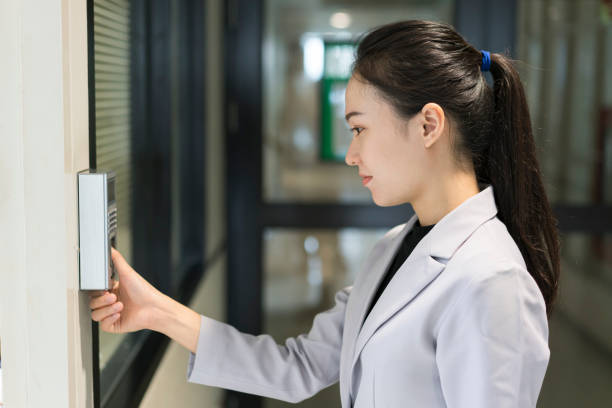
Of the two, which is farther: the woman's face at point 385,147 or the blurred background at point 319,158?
the blurred background at point 319,158

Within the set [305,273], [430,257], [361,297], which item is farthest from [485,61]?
[305,273]

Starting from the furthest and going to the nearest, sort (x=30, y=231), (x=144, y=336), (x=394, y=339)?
(x=144, y=336) < (x=394, y=339) < (x=30, y=231)

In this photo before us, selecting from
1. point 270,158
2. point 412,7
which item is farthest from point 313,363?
point 412,7

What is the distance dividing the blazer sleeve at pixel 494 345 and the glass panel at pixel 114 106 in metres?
0.70

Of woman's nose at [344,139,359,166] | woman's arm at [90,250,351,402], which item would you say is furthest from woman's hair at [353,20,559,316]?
woman's arm at [90,250,351,402]

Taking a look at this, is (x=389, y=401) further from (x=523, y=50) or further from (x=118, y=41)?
(x=523, y=50)

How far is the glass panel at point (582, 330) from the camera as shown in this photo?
268 centimetres

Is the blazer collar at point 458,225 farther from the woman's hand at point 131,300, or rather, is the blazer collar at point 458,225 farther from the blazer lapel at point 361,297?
the woman's hand at point 131,300

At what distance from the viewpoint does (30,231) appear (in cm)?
82

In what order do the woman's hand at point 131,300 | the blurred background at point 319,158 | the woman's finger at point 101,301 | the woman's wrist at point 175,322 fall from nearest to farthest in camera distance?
the woman's finger at point 101,301
the woman's hand at point 131,300
the woman's wrist at point 175,322
the blurred background at point 319,158

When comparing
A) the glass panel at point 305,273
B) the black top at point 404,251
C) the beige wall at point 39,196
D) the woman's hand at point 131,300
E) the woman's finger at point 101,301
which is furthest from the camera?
the glass panel at point 305,273

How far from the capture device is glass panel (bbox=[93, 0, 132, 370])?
1.23 meters

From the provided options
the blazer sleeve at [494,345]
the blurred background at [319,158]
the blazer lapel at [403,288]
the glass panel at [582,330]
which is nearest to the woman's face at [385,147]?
the blazer lapel at [403,288]

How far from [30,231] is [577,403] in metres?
2.53
